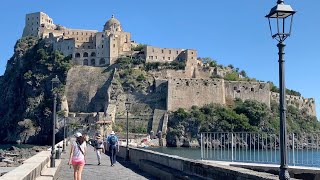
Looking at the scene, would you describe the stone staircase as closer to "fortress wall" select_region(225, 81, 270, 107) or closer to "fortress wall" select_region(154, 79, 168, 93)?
"fortress wall" select_region(154, 79, 168, 93)

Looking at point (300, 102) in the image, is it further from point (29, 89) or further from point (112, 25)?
point (29, 89)

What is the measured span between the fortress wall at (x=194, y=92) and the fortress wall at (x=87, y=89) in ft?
39.8

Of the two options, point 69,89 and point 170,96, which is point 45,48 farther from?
point 170,96

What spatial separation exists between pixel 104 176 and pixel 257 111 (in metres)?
66.0

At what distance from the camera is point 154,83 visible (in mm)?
81438

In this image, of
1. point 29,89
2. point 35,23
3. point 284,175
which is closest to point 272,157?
point 284,175

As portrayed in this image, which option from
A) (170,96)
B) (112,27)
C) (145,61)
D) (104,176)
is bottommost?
(104,176)

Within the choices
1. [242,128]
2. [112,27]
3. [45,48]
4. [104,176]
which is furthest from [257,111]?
[104,176]

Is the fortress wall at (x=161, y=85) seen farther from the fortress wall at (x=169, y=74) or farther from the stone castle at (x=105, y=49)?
the stone castle at (x=105, y=49)

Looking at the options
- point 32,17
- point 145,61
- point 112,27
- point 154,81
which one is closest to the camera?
point 154,81

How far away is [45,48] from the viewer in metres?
92.6

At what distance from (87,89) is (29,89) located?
12.5 m

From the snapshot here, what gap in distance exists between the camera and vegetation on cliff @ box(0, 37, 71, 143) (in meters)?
82.9

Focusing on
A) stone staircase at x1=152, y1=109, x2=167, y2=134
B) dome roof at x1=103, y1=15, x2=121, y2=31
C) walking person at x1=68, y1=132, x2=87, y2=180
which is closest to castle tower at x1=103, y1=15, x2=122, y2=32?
dome roof at x1=103, y1=15, x2=121, y2=31
